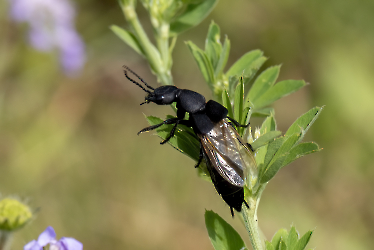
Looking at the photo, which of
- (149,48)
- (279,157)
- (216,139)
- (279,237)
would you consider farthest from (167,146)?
(279,157)

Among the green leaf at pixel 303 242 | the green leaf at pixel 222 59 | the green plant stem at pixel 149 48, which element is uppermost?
the green plant stem at pixel 149 48

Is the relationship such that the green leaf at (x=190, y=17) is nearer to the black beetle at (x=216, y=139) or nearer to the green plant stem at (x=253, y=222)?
the black beetle at (x=216, y=139)

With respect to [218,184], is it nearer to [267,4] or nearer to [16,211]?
[16,211]

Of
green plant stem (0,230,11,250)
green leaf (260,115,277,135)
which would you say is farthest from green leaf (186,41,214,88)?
green plant stem (0,230,11,250)

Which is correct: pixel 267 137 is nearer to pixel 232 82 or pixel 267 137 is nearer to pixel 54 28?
pixel 232 82

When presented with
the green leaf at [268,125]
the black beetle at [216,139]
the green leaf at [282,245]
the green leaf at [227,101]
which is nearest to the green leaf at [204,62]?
the black beetle at [216,139]

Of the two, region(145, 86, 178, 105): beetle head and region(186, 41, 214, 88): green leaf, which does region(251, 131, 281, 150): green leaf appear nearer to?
region(186, 41, 214, 88): green leaf

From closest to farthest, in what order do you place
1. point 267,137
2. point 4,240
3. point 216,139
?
1. point 267,137
2. point 4,240
3. point 216,139
